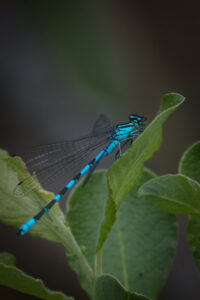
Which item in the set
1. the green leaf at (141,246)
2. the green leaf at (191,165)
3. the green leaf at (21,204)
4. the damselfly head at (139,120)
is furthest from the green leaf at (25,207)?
the damselfly head at (139,120)

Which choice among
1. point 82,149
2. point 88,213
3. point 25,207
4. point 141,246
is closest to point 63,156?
point 82,149

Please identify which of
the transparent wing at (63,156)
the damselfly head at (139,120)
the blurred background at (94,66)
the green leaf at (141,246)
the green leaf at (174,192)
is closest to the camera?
the green leaf at (174,192)

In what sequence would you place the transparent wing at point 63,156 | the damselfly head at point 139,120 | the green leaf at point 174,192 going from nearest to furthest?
the green leaf at point 174,192 < the transparent wing at point 63,156 < the damselfly head at point 139,120

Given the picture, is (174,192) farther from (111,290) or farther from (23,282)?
(23,282)

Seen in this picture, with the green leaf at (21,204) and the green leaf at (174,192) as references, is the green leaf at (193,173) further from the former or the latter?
the green leaf at (21,204)

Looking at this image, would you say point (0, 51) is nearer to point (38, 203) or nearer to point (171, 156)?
point (171, 156)

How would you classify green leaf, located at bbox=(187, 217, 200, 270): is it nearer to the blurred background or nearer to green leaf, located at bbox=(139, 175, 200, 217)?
green leaf, located at bbox=(139, 175, 200, 217)

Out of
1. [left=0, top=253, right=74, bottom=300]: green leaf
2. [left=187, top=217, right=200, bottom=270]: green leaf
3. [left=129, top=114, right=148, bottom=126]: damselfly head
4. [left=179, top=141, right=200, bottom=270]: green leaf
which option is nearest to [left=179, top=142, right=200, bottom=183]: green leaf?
[left=179, top=141, right=200, bottom=270]: green leaf
